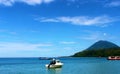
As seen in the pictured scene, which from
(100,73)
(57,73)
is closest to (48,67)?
(57,73)

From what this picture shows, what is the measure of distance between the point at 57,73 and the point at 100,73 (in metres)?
9.26

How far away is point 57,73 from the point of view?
6353 cm

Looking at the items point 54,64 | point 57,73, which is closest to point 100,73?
point 57,73

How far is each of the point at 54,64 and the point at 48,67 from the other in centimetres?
169

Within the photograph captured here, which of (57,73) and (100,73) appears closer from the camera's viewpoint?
(100,73)

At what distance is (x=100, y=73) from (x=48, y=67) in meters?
23.9

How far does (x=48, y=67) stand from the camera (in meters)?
80.3

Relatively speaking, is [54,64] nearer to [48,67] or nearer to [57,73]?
[48,67]

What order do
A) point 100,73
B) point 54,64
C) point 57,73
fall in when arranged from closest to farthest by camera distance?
point 100,73, point 57,73, point 54,64

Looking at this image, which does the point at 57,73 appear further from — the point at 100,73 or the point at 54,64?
the point at 54,64

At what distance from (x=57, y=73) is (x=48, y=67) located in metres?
17.0

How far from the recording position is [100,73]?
193 ft

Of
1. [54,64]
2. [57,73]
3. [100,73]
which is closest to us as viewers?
[100,73]

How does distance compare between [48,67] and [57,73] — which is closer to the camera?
[57,73]
